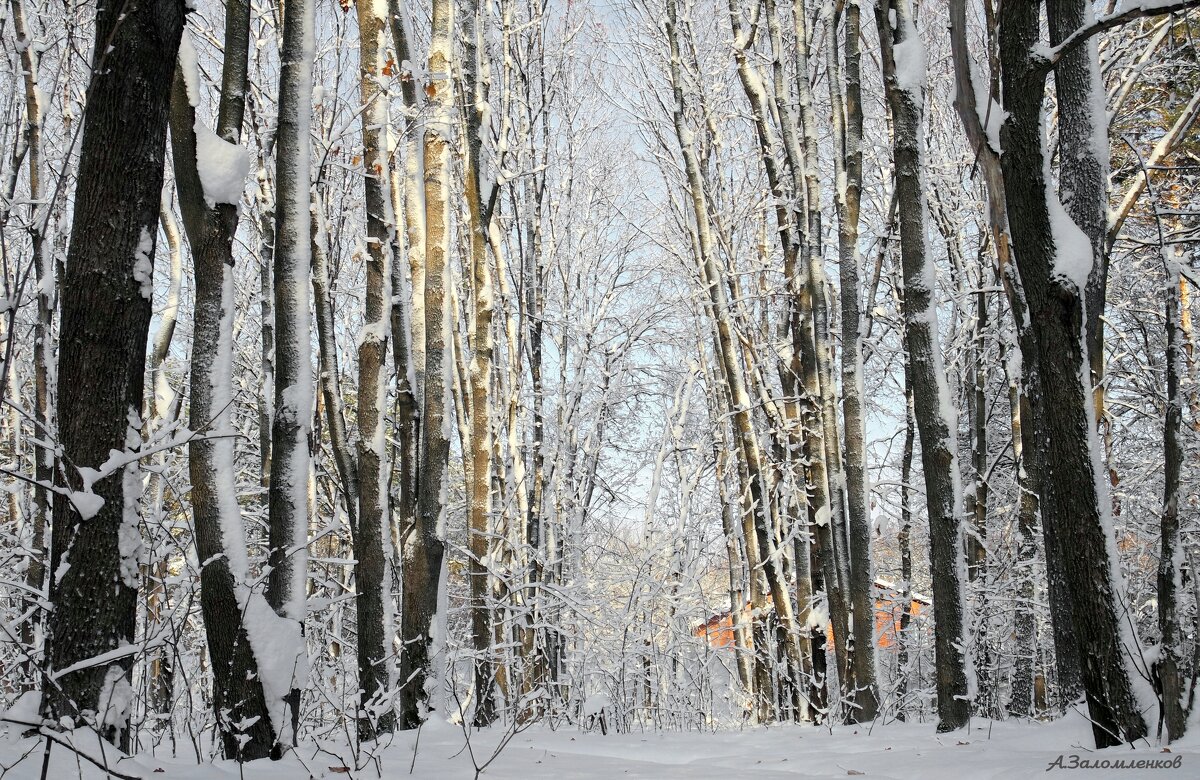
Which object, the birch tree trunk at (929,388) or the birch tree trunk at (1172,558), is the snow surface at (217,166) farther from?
the birch tree trunk at (1172,558)

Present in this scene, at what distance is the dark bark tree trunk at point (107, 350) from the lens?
213cm

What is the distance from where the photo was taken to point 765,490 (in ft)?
26.1

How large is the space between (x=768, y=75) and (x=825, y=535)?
17.4 feet

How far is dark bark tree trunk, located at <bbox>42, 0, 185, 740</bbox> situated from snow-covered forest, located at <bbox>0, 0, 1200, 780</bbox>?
0.01 metres

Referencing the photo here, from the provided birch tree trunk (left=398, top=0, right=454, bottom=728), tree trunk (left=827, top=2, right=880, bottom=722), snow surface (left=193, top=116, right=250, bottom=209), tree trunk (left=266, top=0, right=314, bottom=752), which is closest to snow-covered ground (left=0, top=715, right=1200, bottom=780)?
birch tree trunk (left=398, top=0, right=454, bottom=728)

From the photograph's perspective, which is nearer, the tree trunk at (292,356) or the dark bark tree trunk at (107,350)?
the dark bark tree trunk at (107,350)

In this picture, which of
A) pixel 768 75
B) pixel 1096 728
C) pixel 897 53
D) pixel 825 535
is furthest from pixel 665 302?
pixel 1096 728

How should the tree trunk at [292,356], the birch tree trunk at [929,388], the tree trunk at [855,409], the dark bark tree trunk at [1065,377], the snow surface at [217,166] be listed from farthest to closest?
the tree trunk at [855,409]
the birch tree trunk at [929,388]
the tree trunk at [292,356]
the snow surface at [217,166]
the dark bark tree trunk at [1065,377]

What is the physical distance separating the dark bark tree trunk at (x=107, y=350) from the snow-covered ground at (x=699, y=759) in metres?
0.28

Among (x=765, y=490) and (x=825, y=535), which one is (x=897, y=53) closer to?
(x=825, y=535)

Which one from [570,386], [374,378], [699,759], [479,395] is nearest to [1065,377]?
[699,759]

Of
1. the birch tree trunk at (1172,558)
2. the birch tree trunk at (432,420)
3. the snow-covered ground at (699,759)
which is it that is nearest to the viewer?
the snow-covered ground at (699,759)

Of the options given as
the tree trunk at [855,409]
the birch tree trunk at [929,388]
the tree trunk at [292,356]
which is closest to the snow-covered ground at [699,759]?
the birch tree trunk at [929,388]

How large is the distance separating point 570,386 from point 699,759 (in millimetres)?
7482
